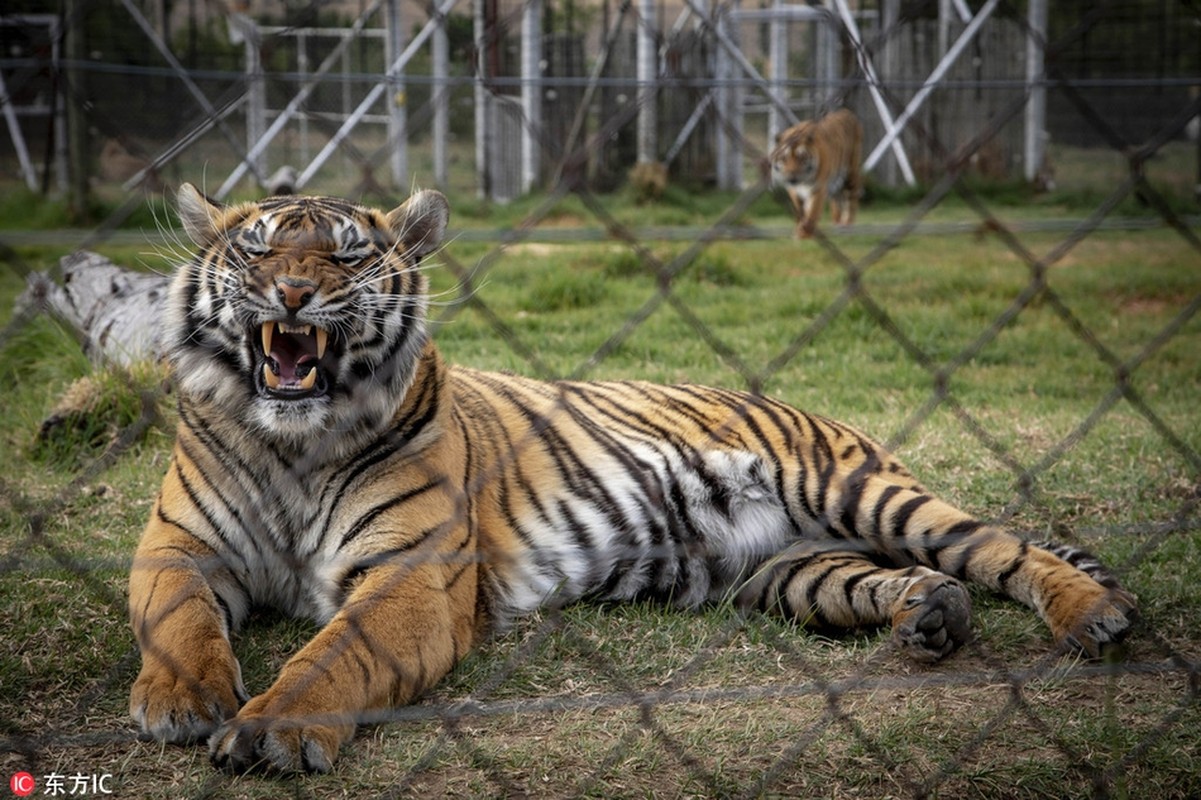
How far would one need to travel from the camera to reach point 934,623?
2961 mm

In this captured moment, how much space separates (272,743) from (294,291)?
919 mm

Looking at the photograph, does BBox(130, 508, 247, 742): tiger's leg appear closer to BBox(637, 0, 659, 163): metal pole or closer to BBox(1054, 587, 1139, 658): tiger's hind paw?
BBox(1054, 587, 1139, 658): tiger's hind paw

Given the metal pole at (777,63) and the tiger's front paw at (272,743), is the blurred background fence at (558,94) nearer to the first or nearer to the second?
the metal pole at (777,63)

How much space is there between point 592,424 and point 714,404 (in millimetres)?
425

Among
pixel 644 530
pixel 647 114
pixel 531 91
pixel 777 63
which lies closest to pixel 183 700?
pixel 644 530

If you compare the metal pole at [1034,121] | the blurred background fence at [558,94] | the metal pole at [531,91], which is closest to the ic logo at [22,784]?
the blurred background fence at [558,94]

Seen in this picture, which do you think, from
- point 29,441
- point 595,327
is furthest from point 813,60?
point 29,441

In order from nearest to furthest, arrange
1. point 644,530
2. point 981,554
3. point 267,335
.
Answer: point 267,335
point 981,554
point 644,530

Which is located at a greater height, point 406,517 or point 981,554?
point 406,517

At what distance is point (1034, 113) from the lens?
14.5 m

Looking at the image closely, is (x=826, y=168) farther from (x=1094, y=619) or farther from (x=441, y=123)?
(x=1094, y=619)

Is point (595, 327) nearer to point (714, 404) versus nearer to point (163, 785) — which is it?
point (714, 404)

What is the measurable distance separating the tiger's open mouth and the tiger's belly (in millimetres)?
735

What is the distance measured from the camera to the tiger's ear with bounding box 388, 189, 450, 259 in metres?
2.91
